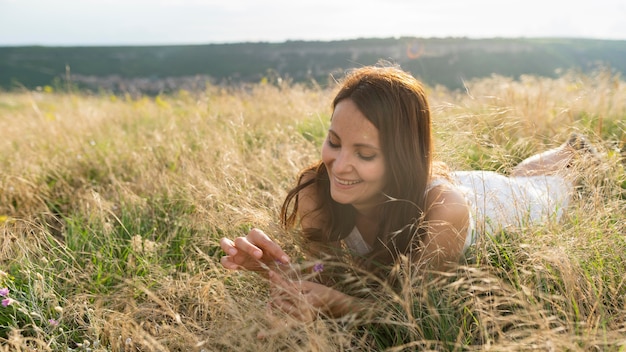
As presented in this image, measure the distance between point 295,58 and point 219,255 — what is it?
28.8 meters

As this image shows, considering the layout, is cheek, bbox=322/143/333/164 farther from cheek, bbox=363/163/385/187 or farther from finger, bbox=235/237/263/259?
finger, bbox=235/237/263/259

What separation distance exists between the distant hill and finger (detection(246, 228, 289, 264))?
1331cm

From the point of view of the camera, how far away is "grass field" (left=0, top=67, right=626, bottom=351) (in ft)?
5.92

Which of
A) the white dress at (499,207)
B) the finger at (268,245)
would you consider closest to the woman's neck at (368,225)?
the white dress at (499,207)

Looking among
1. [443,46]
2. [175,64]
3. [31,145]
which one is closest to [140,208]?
[31,145]

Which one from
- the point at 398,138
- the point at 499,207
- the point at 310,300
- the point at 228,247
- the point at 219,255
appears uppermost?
the point at 398,138

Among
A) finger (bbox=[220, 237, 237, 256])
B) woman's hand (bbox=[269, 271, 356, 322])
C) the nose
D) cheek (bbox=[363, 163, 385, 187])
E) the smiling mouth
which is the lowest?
woman's hand (bbox=[269, 271, 356, 322])

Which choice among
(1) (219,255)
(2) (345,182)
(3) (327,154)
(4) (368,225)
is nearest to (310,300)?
(2) (345,182)

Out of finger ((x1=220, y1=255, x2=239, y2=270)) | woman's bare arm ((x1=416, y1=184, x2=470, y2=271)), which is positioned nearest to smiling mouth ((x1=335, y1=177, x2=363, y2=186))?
woman's bare arm ((x1=416, y1=184, x2=470, y2=271))

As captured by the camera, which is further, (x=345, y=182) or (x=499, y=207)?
(x=345, y=182)

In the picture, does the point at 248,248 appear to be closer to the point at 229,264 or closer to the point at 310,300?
the point at 229,264

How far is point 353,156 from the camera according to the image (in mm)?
2277

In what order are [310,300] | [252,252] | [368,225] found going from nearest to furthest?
[310,300] → [252,252] → [368,225]

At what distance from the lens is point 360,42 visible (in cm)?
3038
